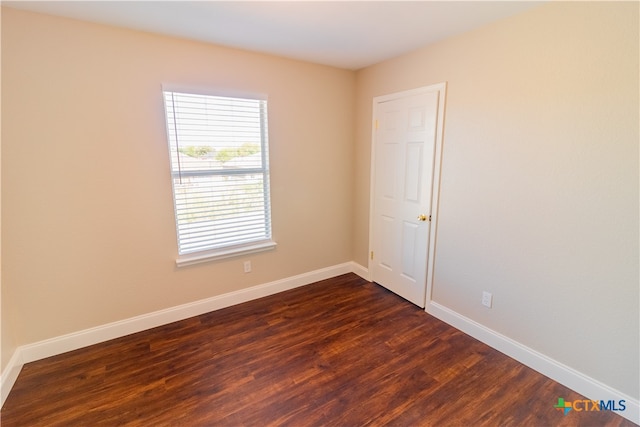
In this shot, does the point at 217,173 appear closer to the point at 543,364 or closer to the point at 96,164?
→ the point at 96,164

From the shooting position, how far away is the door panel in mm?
2543

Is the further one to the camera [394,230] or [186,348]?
[394,230]

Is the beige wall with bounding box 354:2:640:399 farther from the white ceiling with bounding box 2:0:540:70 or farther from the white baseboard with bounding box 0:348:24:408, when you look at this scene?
the white baseboard with bounding box 0:348:24:408

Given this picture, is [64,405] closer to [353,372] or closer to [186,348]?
[186,348]

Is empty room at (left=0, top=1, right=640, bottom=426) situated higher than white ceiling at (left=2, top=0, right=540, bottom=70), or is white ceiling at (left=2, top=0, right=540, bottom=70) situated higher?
white ceiling at (left=2, top=0, right=540, bottom=70)

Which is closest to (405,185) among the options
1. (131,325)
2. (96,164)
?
(96,164)

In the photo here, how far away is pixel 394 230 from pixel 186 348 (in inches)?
83.6

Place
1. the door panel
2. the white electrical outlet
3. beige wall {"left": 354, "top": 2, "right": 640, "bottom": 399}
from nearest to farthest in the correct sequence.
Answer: beige wall {"left": 354, "top": 2, "right": 640, "bottom": 399} → the white electrical outlet → the door panel

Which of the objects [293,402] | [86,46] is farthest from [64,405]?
[86,46]

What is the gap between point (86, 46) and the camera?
1992mm

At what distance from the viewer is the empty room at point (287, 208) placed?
1663 millimetres

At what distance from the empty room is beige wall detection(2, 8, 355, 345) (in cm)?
1

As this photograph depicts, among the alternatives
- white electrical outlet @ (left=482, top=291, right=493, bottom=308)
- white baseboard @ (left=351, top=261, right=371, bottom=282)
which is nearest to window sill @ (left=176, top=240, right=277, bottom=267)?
white baseboard @ (left=351, top=261, right=371, bottom=282)

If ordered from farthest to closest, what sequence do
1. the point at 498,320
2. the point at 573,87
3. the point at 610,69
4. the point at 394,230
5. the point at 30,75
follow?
the point at 394,230 < the point at 498,320 < the point at 30,75 < the point at 573,87 < the point at 610,69
